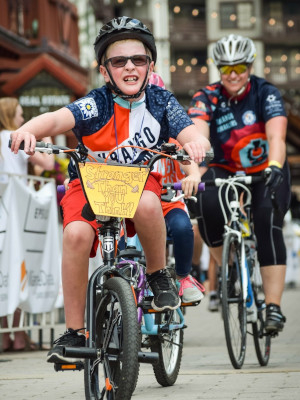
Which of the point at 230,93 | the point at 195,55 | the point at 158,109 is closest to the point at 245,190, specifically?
the point at 230,93

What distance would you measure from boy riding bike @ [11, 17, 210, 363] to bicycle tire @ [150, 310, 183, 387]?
643 mm

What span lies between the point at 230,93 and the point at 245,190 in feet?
2.52

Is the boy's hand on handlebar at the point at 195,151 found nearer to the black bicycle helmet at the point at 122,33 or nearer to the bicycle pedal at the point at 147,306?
the black bicycle helmet at the point at 122,33

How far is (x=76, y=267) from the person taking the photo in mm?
5277

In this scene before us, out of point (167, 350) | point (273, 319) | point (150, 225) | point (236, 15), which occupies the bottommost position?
point (167, 350)

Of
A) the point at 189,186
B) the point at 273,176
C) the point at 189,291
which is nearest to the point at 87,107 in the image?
the point at 189,186

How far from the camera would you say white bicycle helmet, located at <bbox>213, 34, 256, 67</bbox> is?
27.6ft

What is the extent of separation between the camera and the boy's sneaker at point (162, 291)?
18.4 ft

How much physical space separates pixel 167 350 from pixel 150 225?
4.54 feet

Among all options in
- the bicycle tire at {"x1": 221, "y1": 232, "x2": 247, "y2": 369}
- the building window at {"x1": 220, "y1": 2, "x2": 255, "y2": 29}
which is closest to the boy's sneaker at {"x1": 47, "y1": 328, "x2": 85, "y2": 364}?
the bicycle tire at {"x1": 221, "y1": 232, "x2": 247, "y2": 369}

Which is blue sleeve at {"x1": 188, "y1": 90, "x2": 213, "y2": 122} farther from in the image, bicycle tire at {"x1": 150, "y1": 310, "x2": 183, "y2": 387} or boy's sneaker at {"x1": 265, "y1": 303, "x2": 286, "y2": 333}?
bicycle tire at {"x1": 150, "y1": 310, "x2": 183, "y2": 387}

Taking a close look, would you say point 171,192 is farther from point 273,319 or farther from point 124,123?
point 273,319

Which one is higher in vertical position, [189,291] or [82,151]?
[82,151]

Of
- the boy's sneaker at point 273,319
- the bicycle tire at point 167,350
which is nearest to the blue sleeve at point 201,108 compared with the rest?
the boy's sneaker at point 273,319
